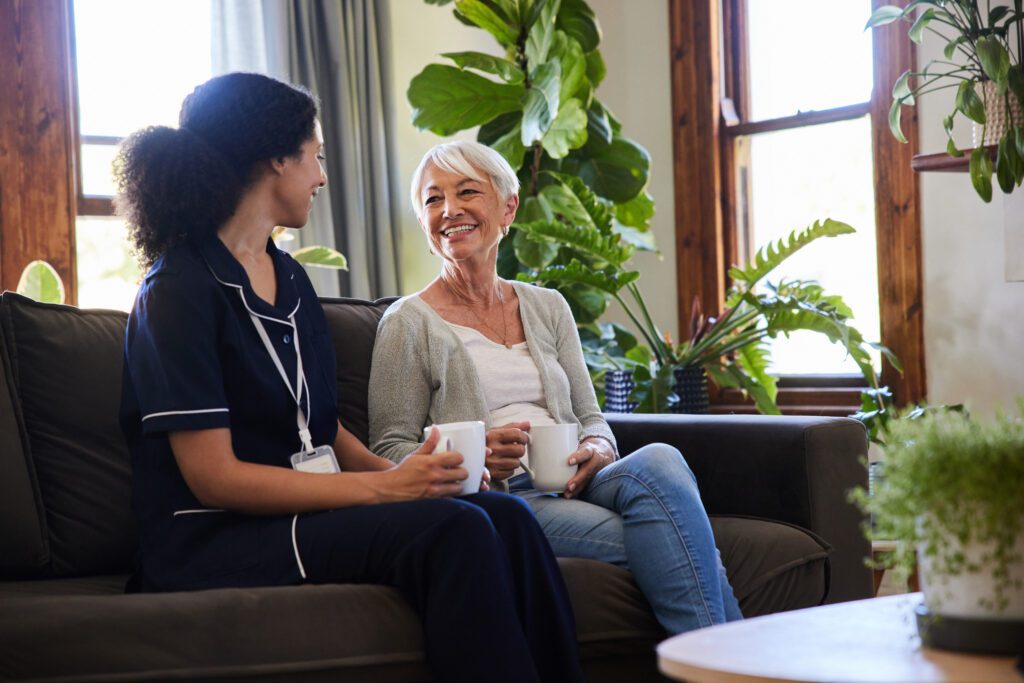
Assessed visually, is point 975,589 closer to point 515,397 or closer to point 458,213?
point 515,397

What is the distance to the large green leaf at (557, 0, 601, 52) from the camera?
3621 mm

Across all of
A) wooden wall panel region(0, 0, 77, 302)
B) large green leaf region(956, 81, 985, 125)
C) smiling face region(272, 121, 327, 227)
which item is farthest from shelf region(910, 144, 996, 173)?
wooden wall panel region(0, 0, 77, 302)

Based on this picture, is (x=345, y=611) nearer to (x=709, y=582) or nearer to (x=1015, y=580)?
(x=709, y=582)

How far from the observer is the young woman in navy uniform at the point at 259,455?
1.56 meters

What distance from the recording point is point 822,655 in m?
1.08

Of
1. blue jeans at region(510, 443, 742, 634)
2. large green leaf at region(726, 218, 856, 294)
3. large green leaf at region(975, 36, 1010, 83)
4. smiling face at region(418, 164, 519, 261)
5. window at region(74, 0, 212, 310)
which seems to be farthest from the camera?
window at region(74, 0, 212, 310)

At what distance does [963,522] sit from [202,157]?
1.15 metres

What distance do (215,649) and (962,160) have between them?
7.10 ft

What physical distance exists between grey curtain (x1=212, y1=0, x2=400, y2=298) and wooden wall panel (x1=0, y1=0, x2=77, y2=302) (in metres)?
0.53

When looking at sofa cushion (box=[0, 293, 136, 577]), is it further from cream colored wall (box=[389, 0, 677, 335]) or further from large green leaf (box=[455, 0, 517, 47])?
cream colored wall (box=[389, 0, 677, 335])

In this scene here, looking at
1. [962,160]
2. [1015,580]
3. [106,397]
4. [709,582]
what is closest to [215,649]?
[106,397]

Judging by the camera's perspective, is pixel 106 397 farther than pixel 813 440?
No

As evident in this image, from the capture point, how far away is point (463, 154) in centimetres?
226

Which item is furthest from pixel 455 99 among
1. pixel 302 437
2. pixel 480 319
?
pixel 302 437
